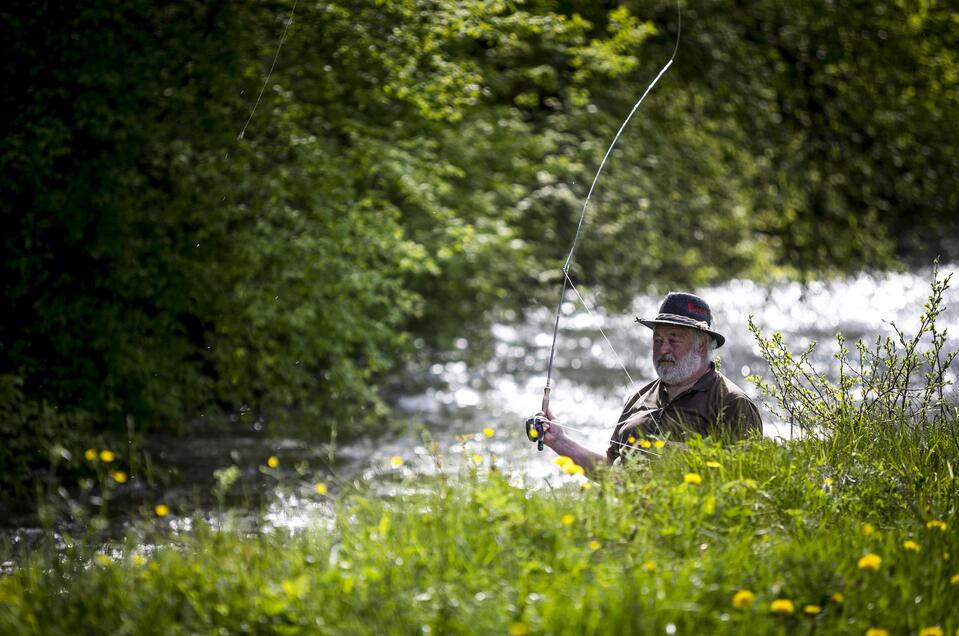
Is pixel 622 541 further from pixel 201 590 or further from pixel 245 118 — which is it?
pixel 245 118

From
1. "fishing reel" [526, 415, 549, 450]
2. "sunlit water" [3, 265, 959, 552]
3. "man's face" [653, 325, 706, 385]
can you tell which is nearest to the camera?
"fishing reel" [526, 415, 549, 450]

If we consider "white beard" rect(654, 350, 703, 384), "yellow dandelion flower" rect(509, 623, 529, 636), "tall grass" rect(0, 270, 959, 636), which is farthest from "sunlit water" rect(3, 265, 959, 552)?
"yellow dandelion flower" rect(509, 623, 529, 636)

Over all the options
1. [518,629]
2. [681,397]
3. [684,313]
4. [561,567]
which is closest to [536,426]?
[681,397]

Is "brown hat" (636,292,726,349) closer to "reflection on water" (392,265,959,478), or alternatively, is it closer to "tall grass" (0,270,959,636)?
"tall grass" (0,270,959,636)

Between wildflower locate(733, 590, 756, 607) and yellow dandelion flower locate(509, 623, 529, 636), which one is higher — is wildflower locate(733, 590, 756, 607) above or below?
above

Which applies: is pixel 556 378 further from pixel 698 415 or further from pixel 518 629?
pixel 518 629

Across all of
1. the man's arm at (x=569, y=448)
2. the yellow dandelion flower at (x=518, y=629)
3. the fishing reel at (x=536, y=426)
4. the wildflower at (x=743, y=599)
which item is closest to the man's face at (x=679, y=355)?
the man's arm at (x=569, y=448)

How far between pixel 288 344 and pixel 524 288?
5703 mm

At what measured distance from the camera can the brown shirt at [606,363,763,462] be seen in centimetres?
510

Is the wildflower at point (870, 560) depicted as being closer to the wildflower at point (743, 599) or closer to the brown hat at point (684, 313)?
the wildflower at point (743, 599)

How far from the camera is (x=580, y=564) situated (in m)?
3.72

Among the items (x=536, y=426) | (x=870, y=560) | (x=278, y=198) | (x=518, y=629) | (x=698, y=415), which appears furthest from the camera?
(x=278, y=198)

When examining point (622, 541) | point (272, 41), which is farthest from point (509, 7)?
point (622, 541)

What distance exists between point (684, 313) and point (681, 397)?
0.39 m
